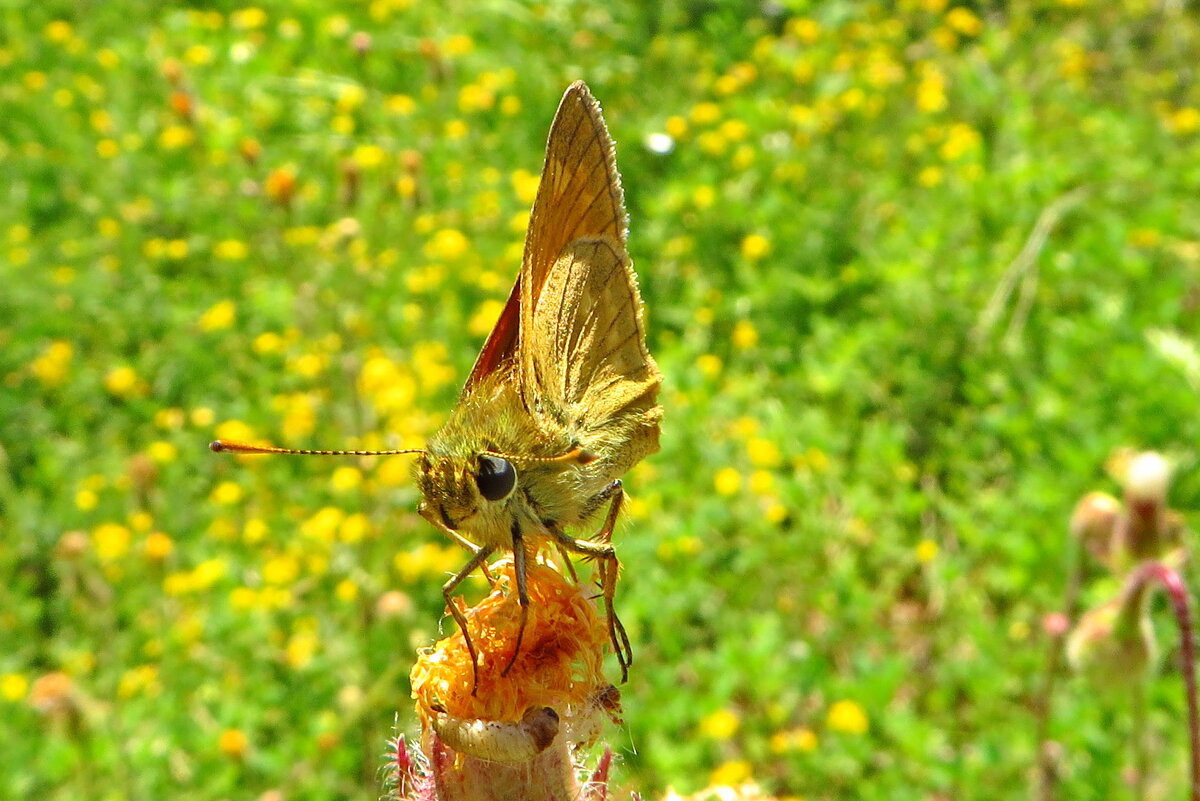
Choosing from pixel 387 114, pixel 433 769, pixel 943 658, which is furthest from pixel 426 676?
pixel 387 114

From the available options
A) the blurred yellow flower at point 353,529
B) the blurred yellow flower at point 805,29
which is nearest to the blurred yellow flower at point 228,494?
the blurred yellow flower at point 353,529

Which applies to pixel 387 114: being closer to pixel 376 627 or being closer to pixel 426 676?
pixel 376 627

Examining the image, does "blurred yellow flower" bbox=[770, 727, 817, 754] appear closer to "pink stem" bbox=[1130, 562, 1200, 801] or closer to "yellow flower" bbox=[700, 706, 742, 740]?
"yellow flower" bbox=[700, 706, 742, 740]

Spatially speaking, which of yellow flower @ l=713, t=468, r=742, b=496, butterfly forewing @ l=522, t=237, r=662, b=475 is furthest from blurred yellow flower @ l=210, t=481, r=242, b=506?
butterfly forewing @ l=522, t=237, r=662, b=475

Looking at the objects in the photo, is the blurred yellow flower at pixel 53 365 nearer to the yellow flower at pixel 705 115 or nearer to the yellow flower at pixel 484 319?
the yellow flower at pixel 484 319

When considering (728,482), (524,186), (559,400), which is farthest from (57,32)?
(559,400)

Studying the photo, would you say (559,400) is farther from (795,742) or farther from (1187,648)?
(795,742)
